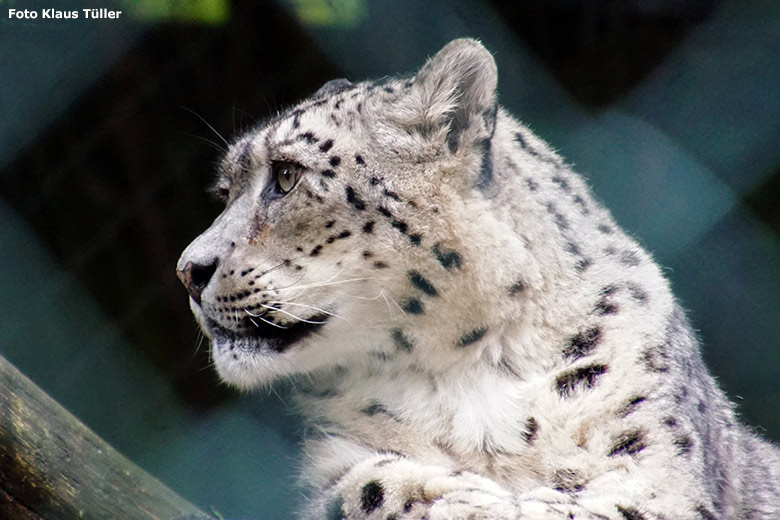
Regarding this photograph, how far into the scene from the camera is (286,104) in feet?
12.1

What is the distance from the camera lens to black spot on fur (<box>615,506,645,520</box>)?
184 centimetres

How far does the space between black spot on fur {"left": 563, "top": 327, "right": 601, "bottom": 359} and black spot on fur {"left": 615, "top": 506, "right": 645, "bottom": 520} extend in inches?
14.0

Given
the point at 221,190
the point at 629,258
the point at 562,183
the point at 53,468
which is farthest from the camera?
the point at 221,190

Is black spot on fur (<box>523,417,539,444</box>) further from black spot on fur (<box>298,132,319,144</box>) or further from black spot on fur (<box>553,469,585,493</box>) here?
black spot on fur (<box>298,132,319,144</box>)

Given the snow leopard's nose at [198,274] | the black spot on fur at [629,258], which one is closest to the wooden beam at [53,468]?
the snow leopard's nose at [198,274]

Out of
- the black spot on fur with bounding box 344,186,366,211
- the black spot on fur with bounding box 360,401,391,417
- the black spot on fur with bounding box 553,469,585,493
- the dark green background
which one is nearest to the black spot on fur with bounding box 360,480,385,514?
the black spot on fur with bounding box 360,401,391,417

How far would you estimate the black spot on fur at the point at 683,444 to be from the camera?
193 centimetres

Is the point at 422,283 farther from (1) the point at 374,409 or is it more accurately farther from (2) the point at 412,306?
(1) the point at 374,409

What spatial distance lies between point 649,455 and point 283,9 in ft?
8.20

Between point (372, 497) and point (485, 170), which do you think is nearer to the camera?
point (372, 497)

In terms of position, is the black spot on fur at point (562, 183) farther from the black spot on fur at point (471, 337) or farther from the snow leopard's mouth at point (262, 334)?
the snow leopard's mouth at point (262, 334)

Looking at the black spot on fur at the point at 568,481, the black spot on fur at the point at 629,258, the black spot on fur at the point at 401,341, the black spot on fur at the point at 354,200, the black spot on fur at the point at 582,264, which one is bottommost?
the black spot on fur at the point at 568,481

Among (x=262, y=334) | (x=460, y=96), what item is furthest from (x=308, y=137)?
(x=262, y=334)

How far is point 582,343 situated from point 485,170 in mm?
443
